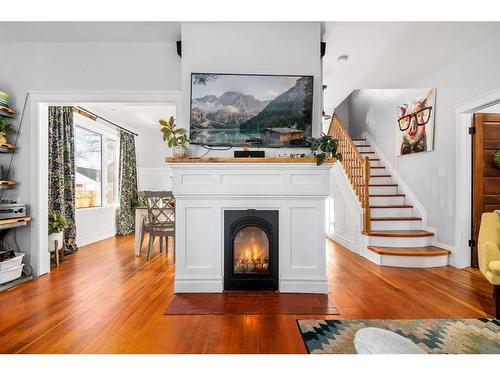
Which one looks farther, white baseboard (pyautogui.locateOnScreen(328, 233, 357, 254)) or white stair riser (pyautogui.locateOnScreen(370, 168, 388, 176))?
white stair riser (pyautogui.locateOnScreen(370, 168, 388, 176))

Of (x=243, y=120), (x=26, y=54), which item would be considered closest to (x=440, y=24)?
(x=243, y=120)

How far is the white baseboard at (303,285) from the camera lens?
261 cm

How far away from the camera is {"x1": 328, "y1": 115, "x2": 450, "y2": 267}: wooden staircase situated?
3484mm

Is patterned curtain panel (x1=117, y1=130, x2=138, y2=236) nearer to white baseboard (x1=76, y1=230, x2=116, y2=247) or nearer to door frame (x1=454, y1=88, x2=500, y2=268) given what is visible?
white baseboard (x1=76, y1=230, x2=116, y2=247)

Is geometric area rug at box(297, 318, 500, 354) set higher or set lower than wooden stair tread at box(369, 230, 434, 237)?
lower

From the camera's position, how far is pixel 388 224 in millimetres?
4141

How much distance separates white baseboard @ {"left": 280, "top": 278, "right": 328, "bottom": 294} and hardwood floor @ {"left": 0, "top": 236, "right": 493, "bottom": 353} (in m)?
0.15

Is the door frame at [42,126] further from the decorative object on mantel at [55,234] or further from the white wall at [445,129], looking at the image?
the white wall at [445,129]

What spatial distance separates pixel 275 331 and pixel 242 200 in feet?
3.96

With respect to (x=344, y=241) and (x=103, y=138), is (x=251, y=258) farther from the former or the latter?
(x=103, y=138)

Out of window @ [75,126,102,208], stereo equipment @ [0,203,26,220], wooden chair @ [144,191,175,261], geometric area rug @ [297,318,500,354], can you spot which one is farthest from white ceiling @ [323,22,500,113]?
window @ [75,126,102,208]

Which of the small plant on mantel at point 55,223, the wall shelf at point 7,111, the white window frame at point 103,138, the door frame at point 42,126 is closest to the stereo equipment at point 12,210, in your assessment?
the door frame at point 42,126

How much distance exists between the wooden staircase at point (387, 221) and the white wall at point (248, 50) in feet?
6.48
